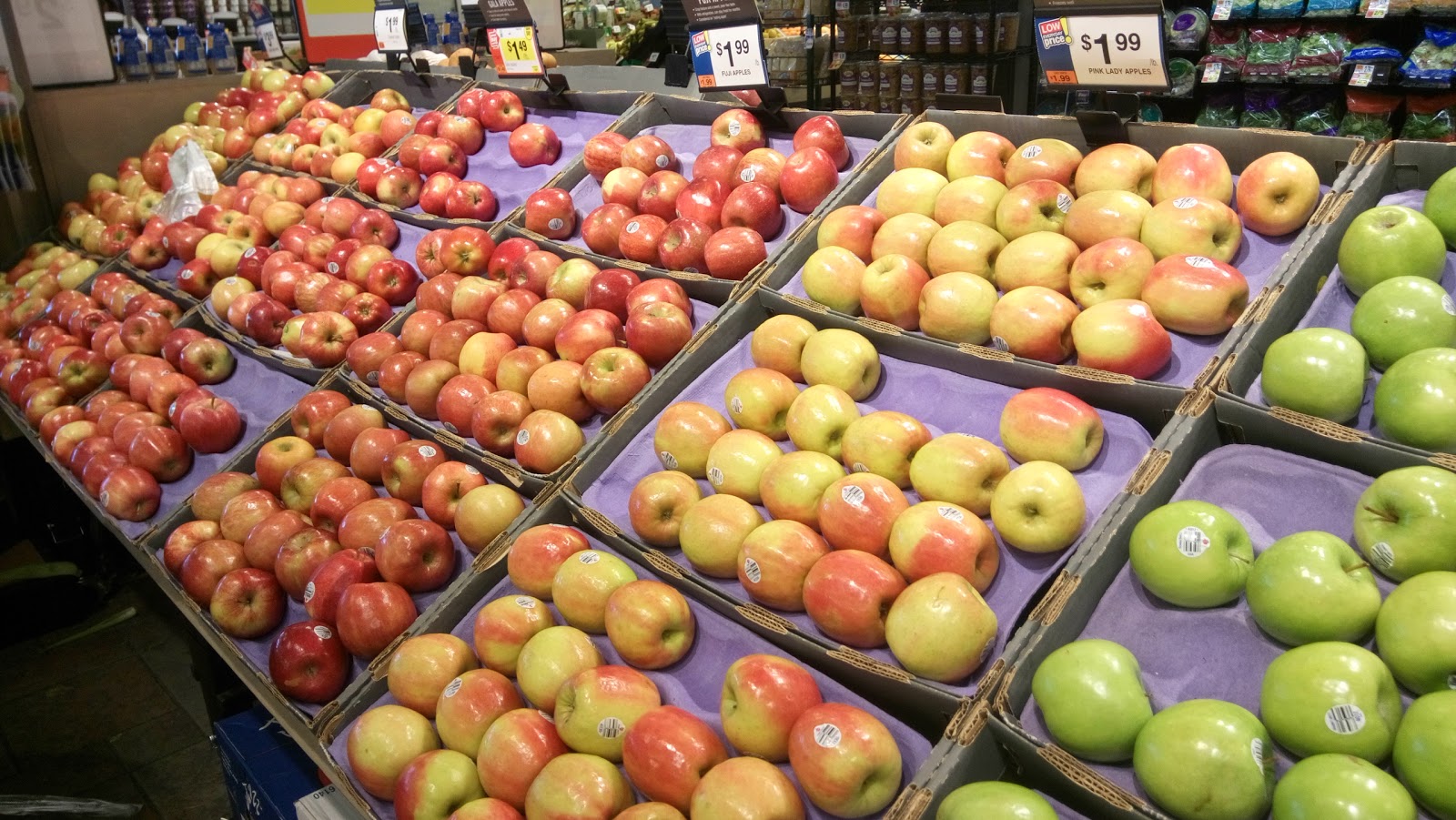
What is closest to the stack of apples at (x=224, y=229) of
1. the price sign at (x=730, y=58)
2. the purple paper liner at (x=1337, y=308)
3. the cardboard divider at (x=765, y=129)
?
the cardboard divider at (x=765, y=129)

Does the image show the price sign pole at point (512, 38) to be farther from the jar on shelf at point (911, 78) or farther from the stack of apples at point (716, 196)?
the jar on shelf at point (911, 78)

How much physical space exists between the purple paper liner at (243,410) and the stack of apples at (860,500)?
66.6 inches

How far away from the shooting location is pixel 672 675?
5.78ft

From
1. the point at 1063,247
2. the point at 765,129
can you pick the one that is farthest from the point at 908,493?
the point at 765,129

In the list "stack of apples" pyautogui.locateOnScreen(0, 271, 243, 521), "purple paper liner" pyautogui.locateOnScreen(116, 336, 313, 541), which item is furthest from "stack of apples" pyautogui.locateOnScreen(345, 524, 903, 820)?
"stack of apples" pyautogui.locateOnScreen(0, 271, 243, 521)

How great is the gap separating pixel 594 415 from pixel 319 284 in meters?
1.57

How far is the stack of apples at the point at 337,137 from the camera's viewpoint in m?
4.22

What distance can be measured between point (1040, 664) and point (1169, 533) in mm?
298

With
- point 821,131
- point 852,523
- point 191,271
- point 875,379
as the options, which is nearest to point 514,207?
point 821,131

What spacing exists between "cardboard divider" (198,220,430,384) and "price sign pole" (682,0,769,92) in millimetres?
1304

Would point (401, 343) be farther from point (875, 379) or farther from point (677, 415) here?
point (875, 379)

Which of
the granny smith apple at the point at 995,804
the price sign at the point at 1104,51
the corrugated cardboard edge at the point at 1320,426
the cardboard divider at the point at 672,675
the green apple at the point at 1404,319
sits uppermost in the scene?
the price sign at the point at 1104,51

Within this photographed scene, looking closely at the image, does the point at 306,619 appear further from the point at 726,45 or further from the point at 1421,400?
the point at 1421,400

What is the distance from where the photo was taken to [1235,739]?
1199mm
